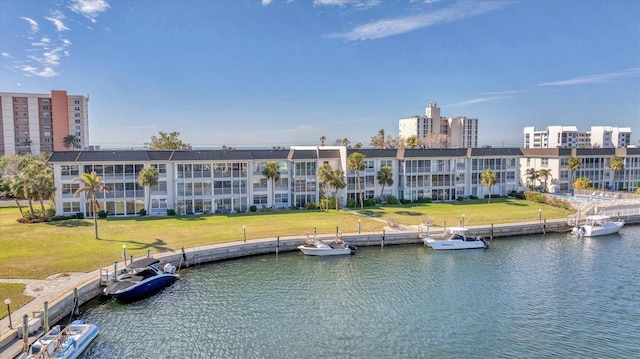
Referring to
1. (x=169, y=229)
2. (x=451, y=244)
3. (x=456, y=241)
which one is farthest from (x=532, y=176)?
(x=169, y=229)

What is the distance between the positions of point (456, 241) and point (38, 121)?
127m

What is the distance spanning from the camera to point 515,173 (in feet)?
241

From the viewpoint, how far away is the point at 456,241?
1689 inches

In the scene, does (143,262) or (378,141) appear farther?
(378,141)

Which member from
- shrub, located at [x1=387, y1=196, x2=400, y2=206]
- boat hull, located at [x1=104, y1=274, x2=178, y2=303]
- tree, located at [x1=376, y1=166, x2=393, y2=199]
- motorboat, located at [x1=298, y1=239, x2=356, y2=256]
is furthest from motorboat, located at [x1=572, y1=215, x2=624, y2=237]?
boat hull, located at [x1=104, y1=274, x2=178, y2=303]

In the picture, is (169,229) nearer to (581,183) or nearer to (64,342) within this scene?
(64,342)

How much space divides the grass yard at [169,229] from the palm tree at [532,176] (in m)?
11.1

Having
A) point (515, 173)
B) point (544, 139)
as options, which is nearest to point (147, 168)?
point (515, 173)

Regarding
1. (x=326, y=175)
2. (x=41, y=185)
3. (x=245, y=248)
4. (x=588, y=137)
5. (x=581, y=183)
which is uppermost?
(x=588, y=137)

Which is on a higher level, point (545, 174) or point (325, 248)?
point (545, 174)

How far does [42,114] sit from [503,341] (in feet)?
453

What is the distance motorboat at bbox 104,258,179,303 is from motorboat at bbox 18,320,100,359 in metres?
4.74

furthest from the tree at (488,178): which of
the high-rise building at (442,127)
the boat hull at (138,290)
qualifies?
the high-rise building at (442,127)

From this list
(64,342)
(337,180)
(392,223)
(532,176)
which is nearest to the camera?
(64,342)
